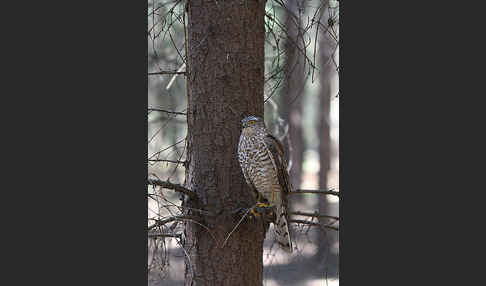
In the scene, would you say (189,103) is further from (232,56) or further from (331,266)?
(331,266)

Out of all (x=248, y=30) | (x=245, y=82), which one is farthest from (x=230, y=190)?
(x=248, y=30)

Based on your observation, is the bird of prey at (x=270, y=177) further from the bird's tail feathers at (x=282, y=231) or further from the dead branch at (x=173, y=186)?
the dead branch at (x=173, y=186)

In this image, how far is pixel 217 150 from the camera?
3.26m

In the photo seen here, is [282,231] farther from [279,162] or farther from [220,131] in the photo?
[220,131]

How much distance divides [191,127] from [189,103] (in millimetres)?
181

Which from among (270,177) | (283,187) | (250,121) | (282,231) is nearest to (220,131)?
(250,121)

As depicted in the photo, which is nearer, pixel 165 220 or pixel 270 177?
pixel 165 220

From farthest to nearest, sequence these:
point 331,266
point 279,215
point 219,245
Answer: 1. point 331,266
2. point 279,215
3. point 219,245

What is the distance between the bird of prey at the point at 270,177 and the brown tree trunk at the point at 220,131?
259 mm

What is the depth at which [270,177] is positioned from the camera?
150 inches

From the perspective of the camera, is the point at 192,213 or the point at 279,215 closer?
the point at 192,213

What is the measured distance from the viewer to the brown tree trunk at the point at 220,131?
10.4ft

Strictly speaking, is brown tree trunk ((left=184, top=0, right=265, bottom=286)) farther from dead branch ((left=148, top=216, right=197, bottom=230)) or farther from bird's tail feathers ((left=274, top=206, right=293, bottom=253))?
bird's tail feathers ((left=274, top=206, right=293, bottom=253))

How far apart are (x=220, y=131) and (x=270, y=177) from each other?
76cm
